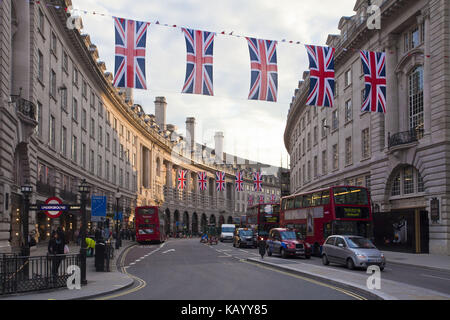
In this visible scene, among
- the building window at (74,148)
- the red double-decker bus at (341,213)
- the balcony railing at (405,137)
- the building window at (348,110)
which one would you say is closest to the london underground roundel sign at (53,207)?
the red double-decker bus at (341,213)

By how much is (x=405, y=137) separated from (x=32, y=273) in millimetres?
28823

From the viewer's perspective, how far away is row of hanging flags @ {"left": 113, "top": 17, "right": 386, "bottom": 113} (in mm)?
21797

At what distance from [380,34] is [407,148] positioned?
10.1m

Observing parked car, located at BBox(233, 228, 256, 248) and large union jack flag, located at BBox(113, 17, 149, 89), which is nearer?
large union jack flag, located at BBox(113, 17, 149, 89)

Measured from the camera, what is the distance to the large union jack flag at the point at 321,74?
2498cm

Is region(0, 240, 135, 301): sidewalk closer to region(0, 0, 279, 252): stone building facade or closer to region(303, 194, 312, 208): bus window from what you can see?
region(0, 0, 279, 252): stone building facade

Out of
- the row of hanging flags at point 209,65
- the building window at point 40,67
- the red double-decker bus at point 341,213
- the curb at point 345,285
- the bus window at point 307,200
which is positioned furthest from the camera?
the building window at point 40,67

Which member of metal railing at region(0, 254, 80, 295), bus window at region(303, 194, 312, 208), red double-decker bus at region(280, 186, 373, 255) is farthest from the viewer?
bus window at region(303, 194, 312, 208)

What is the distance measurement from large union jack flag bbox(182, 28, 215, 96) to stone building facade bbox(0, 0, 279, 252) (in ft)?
28.0

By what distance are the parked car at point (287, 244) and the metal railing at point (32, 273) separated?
1673cm

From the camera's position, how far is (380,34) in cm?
4019

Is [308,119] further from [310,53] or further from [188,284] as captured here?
[188,284]

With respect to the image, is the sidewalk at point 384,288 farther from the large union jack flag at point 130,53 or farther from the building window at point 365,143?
the building window at point 365,143

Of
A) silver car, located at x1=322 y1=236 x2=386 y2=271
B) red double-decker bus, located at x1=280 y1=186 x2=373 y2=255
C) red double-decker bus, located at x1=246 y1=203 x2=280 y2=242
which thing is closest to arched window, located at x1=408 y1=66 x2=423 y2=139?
red double-decker bus, located at x1=280 y1=186 x2=373 y2=255
